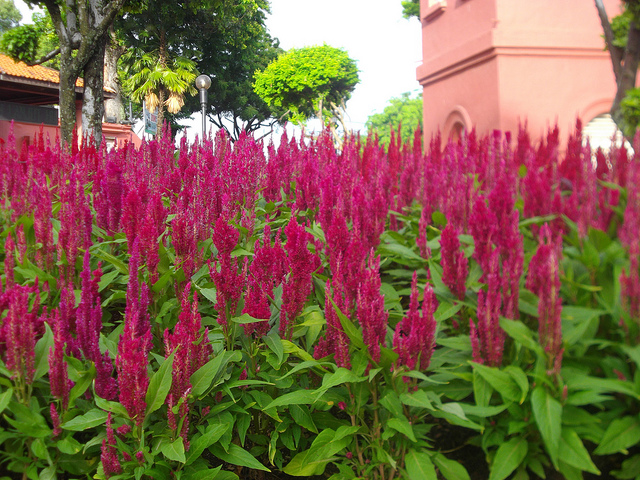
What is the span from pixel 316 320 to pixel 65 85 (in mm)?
10557

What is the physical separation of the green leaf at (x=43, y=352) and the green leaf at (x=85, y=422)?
0.89ft

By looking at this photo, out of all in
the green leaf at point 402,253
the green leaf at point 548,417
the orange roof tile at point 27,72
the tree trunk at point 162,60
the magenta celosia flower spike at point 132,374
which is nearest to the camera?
the green leaf at point 548,417

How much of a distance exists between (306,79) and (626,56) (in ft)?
132

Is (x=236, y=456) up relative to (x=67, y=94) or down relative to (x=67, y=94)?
down

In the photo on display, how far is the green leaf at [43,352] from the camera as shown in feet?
6.47

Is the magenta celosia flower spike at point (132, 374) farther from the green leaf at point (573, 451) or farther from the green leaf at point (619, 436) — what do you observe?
the green leaf at point (619, 436)

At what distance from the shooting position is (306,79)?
152 ft

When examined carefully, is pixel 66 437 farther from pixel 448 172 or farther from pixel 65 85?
pixel 65 85

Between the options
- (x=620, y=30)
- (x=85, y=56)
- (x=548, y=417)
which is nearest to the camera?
(x=548, y=417)

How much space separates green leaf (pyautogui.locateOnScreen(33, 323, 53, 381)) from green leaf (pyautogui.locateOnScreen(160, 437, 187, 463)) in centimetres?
62

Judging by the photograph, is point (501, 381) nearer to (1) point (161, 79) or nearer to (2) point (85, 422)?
(2) point (85, 422)

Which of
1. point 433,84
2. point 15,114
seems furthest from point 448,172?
point 15,114

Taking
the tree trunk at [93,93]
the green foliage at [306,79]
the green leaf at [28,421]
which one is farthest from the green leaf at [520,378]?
the green foliage at [306,79]

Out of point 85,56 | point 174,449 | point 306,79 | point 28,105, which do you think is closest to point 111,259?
point 174,449
